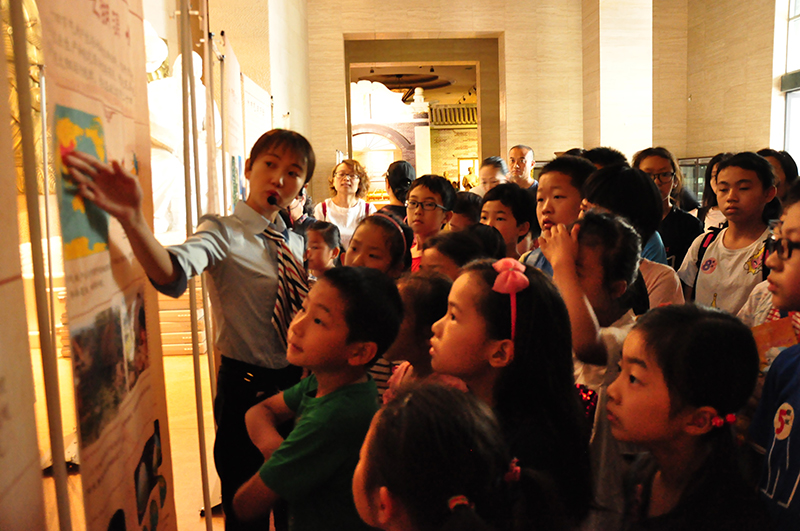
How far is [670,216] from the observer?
3.50 m

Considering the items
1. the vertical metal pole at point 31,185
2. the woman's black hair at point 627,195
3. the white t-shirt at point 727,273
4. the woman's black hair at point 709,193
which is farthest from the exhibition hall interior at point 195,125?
the woman's black hair at point 709,193

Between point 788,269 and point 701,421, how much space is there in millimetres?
449

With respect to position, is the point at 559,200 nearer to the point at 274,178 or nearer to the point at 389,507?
the point at 274,178

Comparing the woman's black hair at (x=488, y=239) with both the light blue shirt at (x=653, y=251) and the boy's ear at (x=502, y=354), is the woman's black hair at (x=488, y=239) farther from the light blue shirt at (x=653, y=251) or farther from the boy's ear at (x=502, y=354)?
the boy's ear at (x=502, y=354)

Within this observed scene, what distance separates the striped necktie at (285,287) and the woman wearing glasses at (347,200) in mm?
2909

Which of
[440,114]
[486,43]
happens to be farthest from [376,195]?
[440,114]

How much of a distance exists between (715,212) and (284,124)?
4471mm

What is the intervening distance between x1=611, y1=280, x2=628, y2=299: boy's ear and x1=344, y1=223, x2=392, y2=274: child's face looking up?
91cm

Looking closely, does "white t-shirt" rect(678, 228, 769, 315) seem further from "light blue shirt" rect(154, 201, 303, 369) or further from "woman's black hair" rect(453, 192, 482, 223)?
"light blue shirt" rect(154, 201, 303, 369)

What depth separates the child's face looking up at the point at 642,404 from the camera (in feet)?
3.80

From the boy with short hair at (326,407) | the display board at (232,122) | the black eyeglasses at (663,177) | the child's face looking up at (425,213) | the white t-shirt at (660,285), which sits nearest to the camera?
the boy with short hair at (326,407)

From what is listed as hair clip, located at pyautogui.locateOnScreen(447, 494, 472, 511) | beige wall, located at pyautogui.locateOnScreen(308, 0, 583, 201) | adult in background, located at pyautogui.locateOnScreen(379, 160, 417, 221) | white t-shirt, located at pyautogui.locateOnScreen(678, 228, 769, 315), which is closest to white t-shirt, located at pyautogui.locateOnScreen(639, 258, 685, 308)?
white t-shirt, located at pyautogui.locateOnScreen(678, 228, 769, 315)

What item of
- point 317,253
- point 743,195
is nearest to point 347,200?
point 317,253

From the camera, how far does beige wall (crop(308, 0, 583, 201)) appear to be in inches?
375
